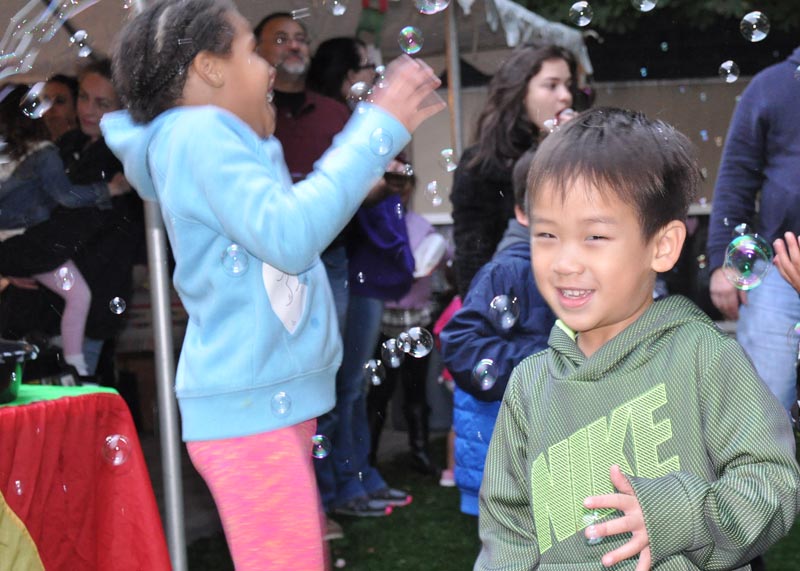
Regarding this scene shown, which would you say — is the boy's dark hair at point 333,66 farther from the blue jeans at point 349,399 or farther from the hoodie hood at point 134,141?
the hoodie hood at point 134,141

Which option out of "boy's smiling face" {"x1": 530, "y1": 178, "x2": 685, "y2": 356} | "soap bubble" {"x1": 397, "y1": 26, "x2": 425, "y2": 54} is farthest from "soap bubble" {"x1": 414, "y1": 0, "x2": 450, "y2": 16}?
"boy's smiling face" {"x1": 530, "y1": 178, "x2": 685, "y2": 356}

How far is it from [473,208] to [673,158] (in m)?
1.54

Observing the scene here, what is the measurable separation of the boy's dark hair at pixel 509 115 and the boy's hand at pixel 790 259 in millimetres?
936

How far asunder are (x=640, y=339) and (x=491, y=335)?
100 centimetres

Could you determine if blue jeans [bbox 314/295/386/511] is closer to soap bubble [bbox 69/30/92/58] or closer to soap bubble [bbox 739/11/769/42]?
soap bubble [bbox 69/30/92/58]

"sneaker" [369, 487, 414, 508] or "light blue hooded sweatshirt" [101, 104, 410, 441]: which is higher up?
"light blue hooded sweatshirt" [101, 104, 410, 441]

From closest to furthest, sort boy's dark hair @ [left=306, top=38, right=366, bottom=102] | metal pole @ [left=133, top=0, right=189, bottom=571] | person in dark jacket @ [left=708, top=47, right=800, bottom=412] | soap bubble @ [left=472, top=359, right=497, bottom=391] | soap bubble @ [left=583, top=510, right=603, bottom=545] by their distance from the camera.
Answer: soap bubble @ [left=583, top=510, right=603, bottom=545]
soap bubble @ [left=472, top=359, right=497, bottom=391]
person in dark jacket @ [left=708, top=47, right=800, bottom=412]
metal pole @ [left=133, top=0, right=189, bottom=571]
boy's dark hair @ [left=306, top=38, right=366, bottom=102]

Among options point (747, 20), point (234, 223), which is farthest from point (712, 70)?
point (234, 223)

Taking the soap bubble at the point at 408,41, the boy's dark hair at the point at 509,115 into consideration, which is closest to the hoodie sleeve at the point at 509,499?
the boy's dark hair at the point at 509,115

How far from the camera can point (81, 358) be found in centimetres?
409

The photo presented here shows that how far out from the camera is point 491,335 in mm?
2500

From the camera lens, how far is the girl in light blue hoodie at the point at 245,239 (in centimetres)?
184

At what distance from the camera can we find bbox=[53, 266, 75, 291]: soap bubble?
3.88 meters

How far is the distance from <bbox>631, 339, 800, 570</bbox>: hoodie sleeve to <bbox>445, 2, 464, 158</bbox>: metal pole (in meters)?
3.85
